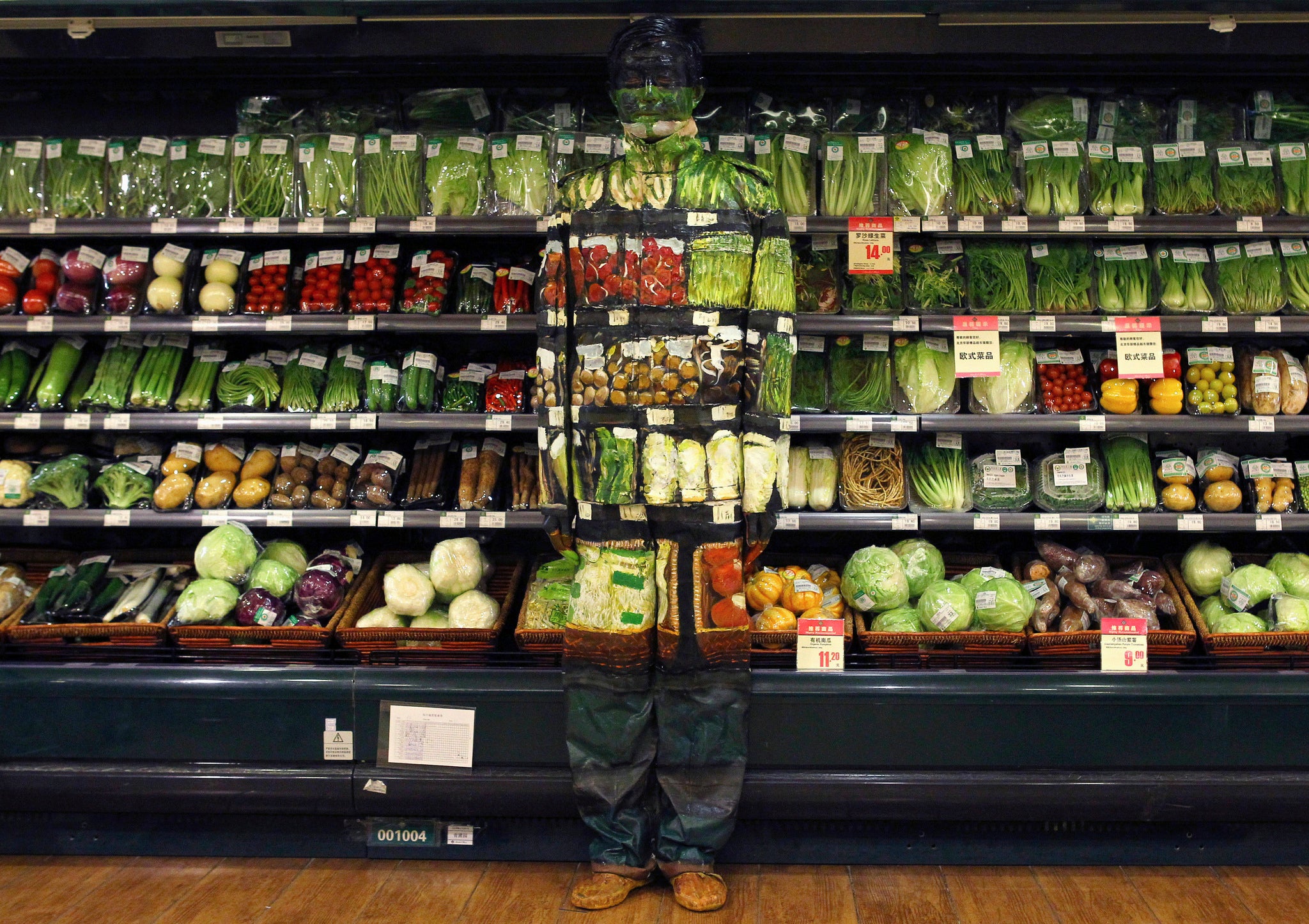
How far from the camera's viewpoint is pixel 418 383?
379 cm

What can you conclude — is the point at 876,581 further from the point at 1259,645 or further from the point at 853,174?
the point at 853,174

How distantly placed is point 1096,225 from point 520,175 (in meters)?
2.03

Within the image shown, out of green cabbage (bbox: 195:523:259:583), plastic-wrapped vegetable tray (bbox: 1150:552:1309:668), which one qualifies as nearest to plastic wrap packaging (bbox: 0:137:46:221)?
green cabbage (bbox: 195:523:259:583)

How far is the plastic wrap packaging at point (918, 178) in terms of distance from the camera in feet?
12.1

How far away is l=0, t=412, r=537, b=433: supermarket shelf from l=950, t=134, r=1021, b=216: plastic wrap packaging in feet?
5.72

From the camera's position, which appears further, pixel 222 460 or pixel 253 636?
pixel 222 460

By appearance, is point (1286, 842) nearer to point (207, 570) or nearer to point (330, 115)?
point (207, 570)

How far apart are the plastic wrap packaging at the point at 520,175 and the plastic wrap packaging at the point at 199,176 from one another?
3.27 ft

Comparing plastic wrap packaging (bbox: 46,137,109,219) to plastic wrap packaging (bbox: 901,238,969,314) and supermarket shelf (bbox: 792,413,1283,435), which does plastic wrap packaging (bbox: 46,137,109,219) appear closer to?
supermarket shelf (bbox: 792,413,1283,435)

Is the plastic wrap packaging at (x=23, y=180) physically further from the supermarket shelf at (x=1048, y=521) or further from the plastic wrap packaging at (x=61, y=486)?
the supermarket shelf at (x=1048, y=521)

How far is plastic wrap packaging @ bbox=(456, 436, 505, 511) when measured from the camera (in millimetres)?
3781

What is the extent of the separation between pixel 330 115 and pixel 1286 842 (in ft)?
13.9

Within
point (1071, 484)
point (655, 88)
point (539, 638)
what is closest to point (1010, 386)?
point (1071, 484)

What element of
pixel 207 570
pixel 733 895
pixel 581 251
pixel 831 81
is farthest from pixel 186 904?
pixel 831 81
